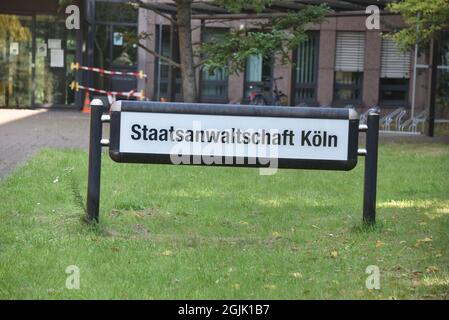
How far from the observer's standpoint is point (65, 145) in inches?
638

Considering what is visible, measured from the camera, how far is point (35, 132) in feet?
61.8

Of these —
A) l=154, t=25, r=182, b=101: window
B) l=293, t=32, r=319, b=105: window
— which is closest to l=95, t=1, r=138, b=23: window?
l=154, t=25, r=182, b=101: window

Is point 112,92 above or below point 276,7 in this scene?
below

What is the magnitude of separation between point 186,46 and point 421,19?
4.93 meters

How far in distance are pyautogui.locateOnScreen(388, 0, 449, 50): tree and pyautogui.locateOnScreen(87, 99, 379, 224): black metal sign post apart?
9.48 m

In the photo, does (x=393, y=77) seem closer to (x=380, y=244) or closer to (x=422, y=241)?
(x=422, y=241)

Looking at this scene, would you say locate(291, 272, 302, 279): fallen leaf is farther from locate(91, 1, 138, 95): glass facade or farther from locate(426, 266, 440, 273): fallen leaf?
locate(91, 1, 138, 95): glass facade

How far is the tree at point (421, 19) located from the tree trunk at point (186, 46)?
4.25 m

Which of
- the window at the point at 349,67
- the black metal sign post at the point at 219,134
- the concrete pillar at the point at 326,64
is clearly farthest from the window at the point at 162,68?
the black metal sign post at the point at 219,134

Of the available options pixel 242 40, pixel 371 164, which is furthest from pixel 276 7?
pixel 371 164

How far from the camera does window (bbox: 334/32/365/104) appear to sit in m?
28.2

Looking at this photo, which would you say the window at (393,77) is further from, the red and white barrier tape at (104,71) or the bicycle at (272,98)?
the red and white barrier tape at (104,71)

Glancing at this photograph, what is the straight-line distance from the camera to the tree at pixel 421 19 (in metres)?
16.8
